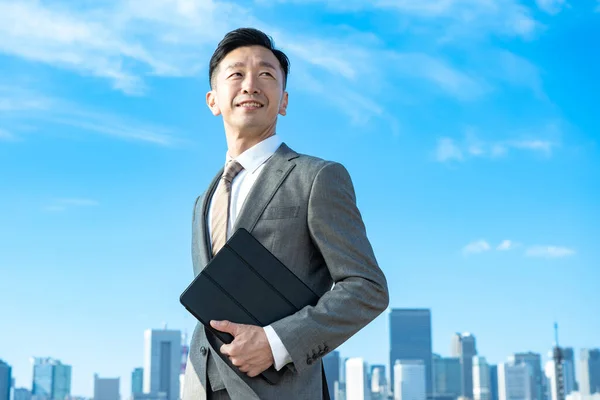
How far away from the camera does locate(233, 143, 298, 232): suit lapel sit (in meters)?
2.62

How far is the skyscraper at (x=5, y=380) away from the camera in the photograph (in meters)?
130

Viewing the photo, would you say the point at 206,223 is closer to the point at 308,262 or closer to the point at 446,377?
the point at 308,262

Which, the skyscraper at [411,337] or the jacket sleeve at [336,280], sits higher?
the skyscraper at [411,337]

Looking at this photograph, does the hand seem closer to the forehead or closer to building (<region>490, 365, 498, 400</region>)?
the forehead

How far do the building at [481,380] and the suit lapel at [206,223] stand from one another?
166 meters

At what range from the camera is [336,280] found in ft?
8.50

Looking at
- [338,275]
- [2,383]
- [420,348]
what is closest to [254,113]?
[338,275]

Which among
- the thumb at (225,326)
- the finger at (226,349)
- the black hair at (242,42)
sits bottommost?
the finger at (226,349)

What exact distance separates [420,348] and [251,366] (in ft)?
532

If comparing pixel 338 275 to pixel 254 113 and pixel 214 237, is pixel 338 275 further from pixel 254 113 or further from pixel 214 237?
pixel 254 113

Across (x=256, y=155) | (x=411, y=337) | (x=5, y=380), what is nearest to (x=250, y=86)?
(x=256, y=155)

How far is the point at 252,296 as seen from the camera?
2.46 m

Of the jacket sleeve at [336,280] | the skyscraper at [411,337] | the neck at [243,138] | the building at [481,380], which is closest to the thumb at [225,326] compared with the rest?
the jacket sleeve at [336,280]

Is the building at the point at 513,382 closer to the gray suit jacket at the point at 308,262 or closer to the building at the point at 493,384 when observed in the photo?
Result: the building at the point at 493,384
